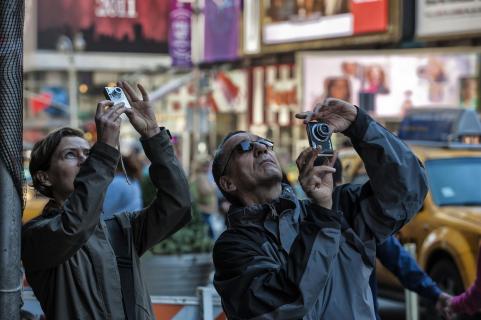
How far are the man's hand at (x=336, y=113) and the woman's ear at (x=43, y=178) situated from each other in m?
1.04

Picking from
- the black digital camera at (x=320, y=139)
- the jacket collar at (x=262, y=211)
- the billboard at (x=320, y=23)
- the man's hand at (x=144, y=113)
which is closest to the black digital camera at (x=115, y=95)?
the man's hand at (x=144, y=113)

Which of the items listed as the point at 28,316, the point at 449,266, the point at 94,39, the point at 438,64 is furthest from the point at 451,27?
the point at 94,39

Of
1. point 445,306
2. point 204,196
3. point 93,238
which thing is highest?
point 93,238

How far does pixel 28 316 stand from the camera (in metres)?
4.89

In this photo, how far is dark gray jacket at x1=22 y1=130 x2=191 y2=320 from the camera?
376 cm

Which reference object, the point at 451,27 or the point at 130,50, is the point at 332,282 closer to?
the point at 451,27

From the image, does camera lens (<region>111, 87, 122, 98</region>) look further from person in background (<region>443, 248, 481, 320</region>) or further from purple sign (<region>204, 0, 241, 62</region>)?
purple sign (<region>204, 0, 241, 62</region>)

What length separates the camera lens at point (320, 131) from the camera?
12.1 feet

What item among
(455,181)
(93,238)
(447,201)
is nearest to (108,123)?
(93,238)

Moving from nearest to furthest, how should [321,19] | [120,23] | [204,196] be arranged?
[204,196]
[321,19]
[120,23]

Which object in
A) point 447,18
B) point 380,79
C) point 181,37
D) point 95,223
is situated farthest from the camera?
point 181,37

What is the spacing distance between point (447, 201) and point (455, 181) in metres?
0.30

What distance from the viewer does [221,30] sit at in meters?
48.1

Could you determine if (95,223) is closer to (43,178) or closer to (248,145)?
(43,178)
